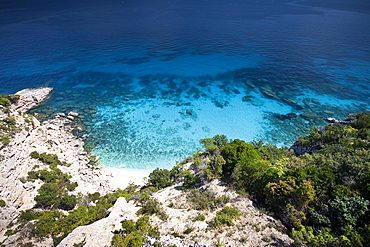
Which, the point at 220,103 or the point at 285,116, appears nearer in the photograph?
the point at 285,116

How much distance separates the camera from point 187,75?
60.2 metres

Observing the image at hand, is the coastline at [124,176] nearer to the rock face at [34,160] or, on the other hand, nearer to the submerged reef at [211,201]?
the rock face at [34,160]

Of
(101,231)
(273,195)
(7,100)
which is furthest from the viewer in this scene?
(7,100)

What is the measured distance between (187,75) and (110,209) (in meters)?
47.2

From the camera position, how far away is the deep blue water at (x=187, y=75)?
39.3 metres

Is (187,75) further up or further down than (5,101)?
further up

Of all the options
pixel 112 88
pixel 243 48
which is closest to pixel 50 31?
pixel 112 88

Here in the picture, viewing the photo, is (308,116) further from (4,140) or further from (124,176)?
(4,140)

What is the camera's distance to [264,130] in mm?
38969

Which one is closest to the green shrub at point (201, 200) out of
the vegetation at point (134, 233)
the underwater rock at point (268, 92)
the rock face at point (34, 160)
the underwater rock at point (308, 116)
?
the vegetation at point (134, 233)

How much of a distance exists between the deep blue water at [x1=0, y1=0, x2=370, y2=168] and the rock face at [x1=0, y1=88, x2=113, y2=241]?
3.57m

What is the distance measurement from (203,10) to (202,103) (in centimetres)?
11030

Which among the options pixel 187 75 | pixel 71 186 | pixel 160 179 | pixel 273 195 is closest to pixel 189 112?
pixel 187 75

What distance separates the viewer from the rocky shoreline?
14.1m
